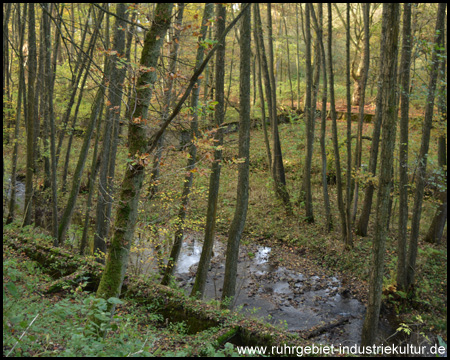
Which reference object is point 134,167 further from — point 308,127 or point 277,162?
point 277,162

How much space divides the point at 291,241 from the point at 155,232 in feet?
19.0

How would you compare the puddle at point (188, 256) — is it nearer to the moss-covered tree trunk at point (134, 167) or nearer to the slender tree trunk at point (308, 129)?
the slender tree trunk at point (308, 129)

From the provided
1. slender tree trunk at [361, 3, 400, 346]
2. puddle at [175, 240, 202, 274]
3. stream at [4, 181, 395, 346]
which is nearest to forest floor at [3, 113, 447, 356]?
stream at [4, 181, 395, 346]

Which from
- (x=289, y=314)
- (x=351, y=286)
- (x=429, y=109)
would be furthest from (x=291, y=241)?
(x=429, y=109)

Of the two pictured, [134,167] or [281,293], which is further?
[281,293]

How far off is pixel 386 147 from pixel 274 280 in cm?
579

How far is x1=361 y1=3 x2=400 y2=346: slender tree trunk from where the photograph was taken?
5.65m

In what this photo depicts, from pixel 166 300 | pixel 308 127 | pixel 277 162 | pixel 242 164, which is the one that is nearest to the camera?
pixel 166 300

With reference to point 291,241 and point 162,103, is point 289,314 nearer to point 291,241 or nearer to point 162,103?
point 291,241

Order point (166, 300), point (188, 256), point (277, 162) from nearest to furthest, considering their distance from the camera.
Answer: point (166, 300) < point (188, 256) < point (277, 162)

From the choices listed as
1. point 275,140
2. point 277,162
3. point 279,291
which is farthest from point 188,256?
point 275,140

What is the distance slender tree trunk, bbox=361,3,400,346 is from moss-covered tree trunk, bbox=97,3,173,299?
3.79 meters

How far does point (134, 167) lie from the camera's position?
4277mm

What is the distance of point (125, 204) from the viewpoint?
4.27 meters
